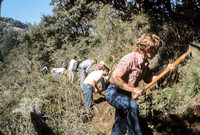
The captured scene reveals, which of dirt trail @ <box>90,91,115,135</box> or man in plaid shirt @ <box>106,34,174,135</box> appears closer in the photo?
man in plaid shirt @ <box>106,34,174,135</box>

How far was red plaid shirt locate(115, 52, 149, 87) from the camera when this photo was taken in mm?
1828

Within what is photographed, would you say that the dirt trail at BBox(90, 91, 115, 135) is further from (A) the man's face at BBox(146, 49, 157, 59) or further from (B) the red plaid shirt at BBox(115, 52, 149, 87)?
(A) the man's face at BBox(146, 49, 157, 59)

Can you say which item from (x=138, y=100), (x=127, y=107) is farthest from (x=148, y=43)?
(x=138, y=100)

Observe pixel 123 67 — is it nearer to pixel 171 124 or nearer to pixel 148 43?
pixel 148 43

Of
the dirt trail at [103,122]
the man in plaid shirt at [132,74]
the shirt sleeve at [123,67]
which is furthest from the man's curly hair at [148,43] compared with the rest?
the dirt trail at [103,122]

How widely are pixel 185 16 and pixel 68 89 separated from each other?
5.29 meters

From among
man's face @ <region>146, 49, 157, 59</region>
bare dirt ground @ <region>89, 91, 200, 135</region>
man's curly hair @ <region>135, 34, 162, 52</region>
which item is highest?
man's curly hair @ <region>135, 34, 162, 52</region>

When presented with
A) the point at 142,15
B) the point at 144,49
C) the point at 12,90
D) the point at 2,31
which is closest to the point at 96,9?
the point at 142,15

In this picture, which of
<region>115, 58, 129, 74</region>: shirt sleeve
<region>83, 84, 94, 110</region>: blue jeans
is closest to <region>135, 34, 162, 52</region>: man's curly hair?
<region>115, 58, 129, 74</region>: shirt sleeve

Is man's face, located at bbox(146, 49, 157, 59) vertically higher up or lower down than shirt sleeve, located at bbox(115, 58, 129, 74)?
higher up

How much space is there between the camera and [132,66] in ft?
6.19

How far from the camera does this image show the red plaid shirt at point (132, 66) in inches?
72.0

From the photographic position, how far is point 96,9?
21.1 m

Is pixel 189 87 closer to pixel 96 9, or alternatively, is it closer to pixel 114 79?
pixel 114 79
